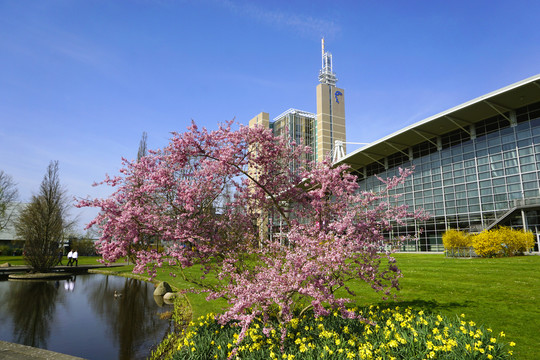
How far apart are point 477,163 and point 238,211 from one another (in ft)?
114

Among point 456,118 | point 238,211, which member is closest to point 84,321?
point 238,211

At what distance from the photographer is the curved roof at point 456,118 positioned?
31.0m

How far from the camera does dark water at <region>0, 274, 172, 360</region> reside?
962 cm

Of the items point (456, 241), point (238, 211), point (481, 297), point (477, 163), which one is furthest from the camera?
point (477, 163)

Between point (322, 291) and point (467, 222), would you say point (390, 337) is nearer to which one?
point (322, 291)

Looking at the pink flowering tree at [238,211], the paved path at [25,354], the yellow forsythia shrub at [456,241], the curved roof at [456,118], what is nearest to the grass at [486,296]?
the pink flowering tree at [238,211]

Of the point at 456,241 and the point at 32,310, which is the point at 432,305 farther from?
the point at 456,241

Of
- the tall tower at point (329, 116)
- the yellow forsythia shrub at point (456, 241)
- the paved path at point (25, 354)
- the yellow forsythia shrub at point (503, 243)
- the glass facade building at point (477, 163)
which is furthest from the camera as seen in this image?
the tall tower at point (329, 116)

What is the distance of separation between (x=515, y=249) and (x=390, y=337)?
23.4m

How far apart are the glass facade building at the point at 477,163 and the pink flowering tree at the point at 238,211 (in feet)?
85.5

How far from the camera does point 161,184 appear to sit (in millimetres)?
8547

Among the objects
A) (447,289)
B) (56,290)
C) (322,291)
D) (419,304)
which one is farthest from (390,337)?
(56,290)

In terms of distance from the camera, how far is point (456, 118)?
3628 centimetres

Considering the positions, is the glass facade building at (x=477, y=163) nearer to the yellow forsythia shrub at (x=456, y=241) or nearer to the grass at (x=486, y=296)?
the yellow forsythia shrub at (x=456, y=241)
